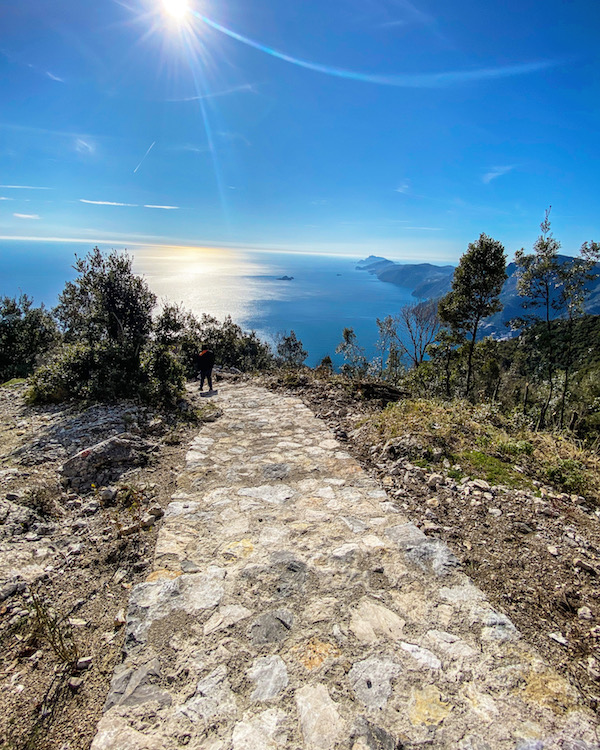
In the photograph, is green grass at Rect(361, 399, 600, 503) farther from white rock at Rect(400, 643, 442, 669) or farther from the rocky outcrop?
the rocky outcrop

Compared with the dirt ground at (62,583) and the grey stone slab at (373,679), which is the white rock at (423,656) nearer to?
the grey stone slab at (373,679)

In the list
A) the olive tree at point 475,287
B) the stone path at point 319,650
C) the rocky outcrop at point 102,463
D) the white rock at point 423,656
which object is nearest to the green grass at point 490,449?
the stone path at point 319,650

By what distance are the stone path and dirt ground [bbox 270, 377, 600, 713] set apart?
19cm

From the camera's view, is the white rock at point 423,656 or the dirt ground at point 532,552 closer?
the white rock at point 423,656

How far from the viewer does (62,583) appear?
2945 millimetres

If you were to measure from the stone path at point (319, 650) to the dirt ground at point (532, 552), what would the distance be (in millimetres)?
189

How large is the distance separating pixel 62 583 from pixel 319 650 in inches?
88.9

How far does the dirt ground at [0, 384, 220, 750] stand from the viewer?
6.56ft

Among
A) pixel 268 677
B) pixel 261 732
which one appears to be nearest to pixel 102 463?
pixel 268 677

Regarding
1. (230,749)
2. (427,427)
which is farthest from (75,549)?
(427,427)

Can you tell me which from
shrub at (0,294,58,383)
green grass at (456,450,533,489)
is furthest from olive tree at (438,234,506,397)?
shrub at (0,294,58,383)

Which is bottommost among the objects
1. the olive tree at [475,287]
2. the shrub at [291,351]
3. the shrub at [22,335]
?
the shrub at [291,351]

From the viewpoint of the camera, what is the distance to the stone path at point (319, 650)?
191cm

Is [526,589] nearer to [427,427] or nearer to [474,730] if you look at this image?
[474,730]
